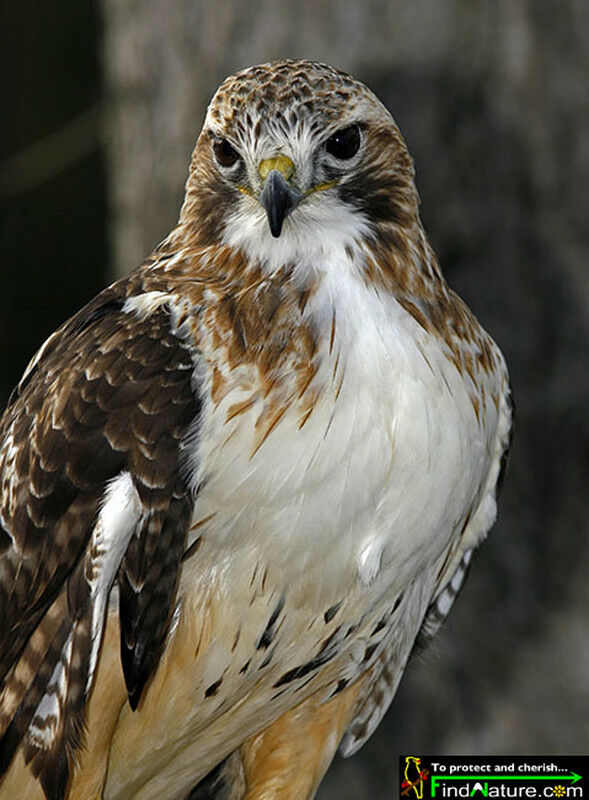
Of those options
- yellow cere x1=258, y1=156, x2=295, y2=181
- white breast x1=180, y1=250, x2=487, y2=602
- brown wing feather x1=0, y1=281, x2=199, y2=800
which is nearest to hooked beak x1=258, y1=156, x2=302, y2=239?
yellow cere x1=258, y1=156, x2=295, y2=181

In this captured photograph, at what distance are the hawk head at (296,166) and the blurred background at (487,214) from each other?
38.8 inches

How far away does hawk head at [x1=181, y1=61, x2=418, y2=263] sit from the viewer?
2.01 meters

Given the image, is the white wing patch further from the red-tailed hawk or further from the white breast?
the white breast

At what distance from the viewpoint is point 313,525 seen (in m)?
2.04

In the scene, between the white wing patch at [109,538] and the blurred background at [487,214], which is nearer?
the white wing patch at [109,538]

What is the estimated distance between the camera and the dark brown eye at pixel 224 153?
211 centimetres

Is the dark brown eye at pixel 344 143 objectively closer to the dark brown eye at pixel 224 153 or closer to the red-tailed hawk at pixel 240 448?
the red-tailed hawk at pixel 240 448

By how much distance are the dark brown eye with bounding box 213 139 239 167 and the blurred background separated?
1.07 m

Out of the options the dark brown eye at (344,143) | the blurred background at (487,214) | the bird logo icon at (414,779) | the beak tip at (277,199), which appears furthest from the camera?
the blurred background at (487,214)

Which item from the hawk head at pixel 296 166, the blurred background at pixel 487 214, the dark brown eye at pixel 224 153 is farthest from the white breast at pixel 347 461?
the blurred background at pixel 487 214

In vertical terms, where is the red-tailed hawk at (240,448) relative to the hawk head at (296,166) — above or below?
below

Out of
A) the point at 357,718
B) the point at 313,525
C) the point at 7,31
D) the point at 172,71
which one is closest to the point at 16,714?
the point at 313,525

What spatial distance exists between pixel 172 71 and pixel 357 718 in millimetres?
1874

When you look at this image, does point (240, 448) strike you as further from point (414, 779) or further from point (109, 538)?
point (414, 779)
